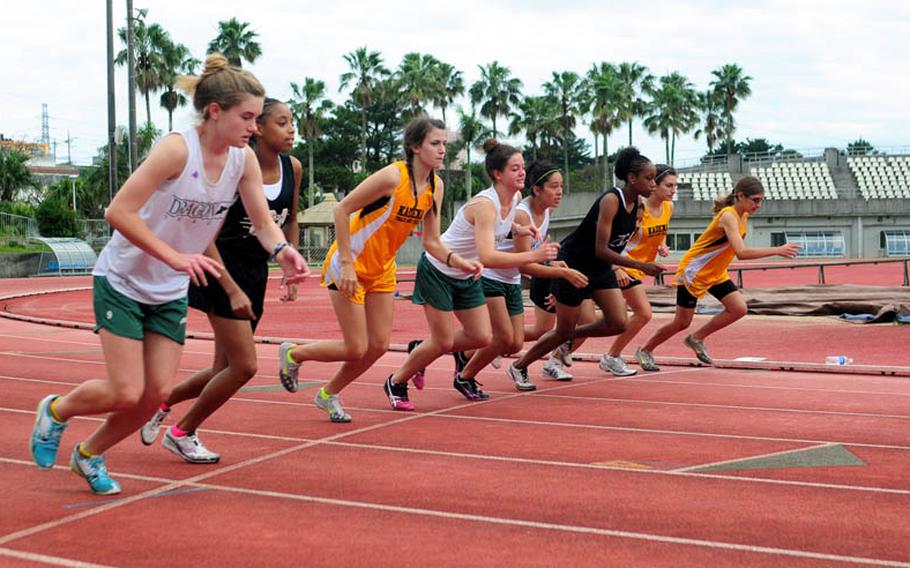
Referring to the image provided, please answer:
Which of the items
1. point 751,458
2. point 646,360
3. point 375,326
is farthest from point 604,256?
point 751,458

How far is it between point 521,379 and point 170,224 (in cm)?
523

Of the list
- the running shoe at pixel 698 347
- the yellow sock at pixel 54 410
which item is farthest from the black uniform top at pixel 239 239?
the running shoe at pixel 698 347

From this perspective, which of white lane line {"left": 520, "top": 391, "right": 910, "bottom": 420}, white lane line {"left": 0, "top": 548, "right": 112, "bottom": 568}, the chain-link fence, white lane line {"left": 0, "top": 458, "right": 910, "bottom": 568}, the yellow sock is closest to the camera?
white lane line {"left": 0, "top": 548, "right": 112, "bottom": 568}

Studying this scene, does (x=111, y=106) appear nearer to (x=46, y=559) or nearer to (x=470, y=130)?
(x=46, y=559)

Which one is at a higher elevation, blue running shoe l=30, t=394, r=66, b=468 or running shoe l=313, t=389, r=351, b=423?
blue running shoe l=30, t=394, r=66, b=468

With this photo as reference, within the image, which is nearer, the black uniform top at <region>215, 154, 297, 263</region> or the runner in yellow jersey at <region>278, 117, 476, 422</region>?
the black uniform top at <region>215, 154, 297, 263</region>

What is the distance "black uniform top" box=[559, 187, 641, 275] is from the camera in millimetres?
9438

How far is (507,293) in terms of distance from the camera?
9.07 m

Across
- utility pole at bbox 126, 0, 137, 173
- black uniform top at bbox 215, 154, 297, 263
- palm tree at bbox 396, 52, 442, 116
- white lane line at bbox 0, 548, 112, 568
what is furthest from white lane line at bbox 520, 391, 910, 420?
palm tree at bbox 396, 52, 442, 116

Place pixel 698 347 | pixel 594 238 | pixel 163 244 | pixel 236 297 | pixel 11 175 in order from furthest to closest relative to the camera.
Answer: pixel 11 175, pixel 698 347, pixel 594 238, pixel 236 297, pixel 163 244

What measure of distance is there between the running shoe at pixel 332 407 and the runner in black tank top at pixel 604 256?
8.11 feet

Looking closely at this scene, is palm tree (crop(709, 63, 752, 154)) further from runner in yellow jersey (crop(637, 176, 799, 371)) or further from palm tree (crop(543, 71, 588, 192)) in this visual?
runner in yellow jersey (crop(637, 176, 799, 371))

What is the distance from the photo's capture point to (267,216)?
510cm

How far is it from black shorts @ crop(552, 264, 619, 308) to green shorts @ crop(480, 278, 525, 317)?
0.52 meters
